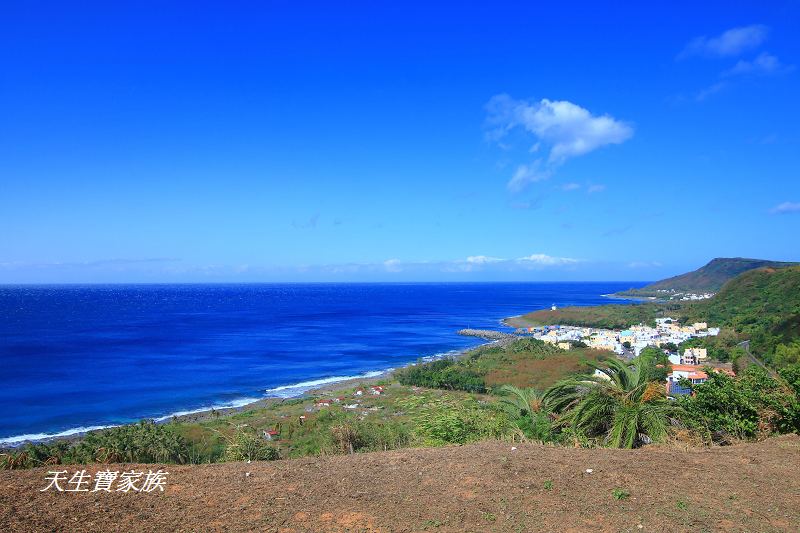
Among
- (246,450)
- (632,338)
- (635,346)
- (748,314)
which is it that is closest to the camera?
(246,450)

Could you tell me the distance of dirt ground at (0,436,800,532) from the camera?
5.50 meters

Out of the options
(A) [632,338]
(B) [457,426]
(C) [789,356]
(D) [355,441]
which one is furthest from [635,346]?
(D) [355,441]

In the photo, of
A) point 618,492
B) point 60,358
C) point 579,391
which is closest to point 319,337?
point 60,358

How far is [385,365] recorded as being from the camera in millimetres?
53438

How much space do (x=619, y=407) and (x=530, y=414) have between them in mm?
1797

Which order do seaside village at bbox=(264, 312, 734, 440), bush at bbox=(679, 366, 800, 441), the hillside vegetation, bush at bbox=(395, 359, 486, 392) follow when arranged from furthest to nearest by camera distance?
the hillside vegetation → bush at bbox=(395, 359, 486, 392) → seaside village at bbox=(264, 312, 734, 440) → bush at bbox=(679, 366, 800, 441)

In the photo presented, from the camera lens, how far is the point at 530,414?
1062 centimetres

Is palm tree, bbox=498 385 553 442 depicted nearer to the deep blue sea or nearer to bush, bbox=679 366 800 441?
bush, bbox=679 366 800 441

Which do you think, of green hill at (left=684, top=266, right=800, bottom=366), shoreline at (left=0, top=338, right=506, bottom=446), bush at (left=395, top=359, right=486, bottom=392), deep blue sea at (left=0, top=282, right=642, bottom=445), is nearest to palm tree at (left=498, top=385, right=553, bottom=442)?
shoreline at (left=0, top=338, right=506, bottom=446)

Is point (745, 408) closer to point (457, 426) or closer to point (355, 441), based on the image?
point (457, 426)

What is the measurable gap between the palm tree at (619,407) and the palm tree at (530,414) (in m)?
→ 0.40

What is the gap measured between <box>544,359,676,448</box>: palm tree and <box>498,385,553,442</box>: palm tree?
40 cm

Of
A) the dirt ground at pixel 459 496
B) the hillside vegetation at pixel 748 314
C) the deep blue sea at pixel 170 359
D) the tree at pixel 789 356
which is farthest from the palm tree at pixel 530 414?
the deep blue sea at pixel 170 359

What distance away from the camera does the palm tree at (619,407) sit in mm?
9359
